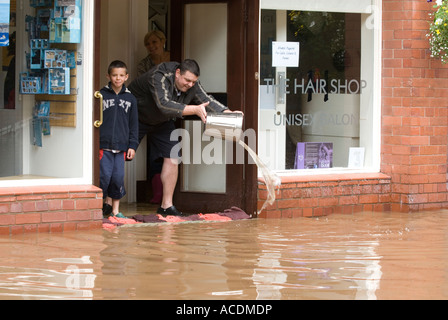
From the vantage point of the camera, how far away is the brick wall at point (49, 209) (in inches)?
339

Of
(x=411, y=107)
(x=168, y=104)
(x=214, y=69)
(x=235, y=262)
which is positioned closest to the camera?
(x=235, y=262)

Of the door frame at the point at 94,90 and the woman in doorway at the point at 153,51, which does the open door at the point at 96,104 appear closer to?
the door frame at the point at 94,90

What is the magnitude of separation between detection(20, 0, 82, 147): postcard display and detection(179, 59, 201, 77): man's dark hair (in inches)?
48.5

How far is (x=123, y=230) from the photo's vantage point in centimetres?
912

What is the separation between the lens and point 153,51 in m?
11.1

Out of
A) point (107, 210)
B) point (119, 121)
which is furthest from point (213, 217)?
point (119, 121)

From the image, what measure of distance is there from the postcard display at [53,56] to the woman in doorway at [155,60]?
2063mm

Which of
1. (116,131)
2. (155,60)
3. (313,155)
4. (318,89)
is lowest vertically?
(313,155)

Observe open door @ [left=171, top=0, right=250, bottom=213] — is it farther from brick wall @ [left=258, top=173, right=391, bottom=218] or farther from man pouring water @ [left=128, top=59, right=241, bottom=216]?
brick wall @ [left=258, top=173, right=391, bottom=218]

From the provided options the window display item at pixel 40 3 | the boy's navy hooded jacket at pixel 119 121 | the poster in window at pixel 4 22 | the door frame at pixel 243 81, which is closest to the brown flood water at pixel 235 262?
the door frame at pixel 243 81

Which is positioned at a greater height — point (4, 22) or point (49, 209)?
point (4, 22)

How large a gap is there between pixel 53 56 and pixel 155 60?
2.17 metres

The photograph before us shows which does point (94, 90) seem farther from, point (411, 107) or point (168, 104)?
point (411, 107)

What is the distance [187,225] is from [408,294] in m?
3.75
